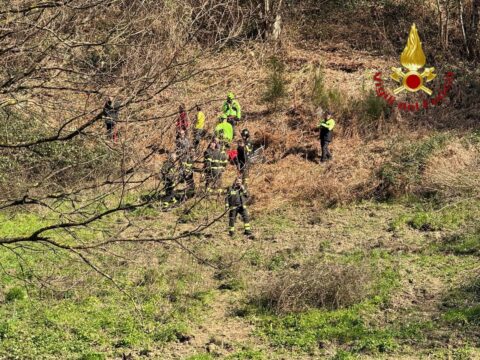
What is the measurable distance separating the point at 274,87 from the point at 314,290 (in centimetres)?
1353

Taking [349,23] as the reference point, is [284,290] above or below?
below

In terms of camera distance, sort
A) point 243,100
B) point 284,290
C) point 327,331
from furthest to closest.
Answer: point 243,100, point 284,290, point 327,331

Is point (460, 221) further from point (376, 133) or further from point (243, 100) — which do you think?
point (243, 100)

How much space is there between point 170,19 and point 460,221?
9786 millimetres

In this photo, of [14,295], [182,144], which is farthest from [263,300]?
[182,144]

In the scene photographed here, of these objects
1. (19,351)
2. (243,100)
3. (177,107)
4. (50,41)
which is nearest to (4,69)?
(50,41)

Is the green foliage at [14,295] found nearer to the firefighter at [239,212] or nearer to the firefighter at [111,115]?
the firefighter at [239,212]

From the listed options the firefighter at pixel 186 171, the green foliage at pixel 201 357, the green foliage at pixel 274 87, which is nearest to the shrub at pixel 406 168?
the green foliage at pixel 274 87

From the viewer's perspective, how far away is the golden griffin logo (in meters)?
26.3

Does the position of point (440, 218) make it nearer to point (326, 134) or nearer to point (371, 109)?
point (326, 134)

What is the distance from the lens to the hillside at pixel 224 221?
9.64 meters

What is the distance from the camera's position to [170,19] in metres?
11.3

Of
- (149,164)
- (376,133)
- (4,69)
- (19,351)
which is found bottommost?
(19,351)

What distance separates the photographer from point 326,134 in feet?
76.4
